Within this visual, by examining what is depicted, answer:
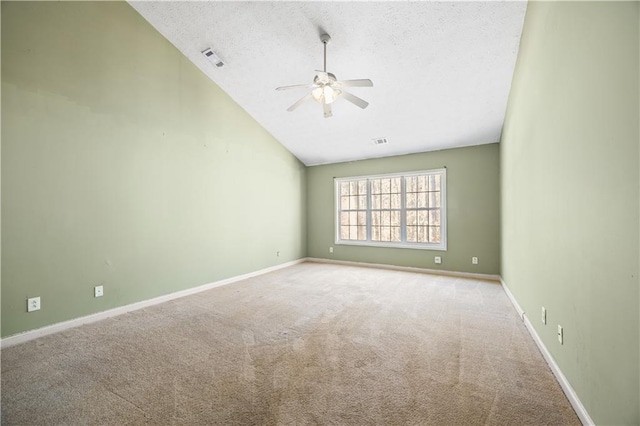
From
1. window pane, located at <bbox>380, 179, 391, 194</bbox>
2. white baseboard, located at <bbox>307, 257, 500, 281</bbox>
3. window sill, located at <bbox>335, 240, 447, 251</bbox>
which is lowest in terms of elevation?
Result: white baseboard, located at <bbox>307, 257, 500, 281</bbox>

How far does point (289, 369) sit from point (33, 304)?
2.51m

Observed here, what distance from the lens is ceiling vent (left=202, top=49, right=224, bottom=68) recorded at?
3.68 meters

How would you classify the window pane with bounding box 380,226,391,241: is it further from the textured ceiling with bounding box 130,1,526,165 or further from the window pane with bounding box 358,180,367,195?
the textured ceiling with bounding box 130,1,526,165

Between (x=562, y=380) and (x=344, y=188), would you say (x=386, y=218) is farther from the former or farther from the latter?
(x=562, y=380)

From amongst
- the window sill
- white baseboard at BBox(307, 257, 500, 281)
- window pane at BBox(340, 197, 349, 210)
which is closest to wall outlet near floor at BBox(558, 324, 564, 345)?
white baseboard at BBox(307, 257, 500, 281)

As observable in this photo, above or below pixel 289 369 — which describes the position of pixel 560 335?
above

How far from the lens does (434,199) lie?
5379 mm

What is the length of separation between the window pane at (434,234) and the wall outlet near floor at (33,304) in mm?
5699

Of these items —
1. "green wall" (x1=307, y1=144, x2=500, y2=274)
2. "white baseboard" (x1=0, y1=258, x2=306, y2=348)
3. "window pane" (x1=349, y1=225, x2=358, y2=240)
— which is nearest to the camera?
"white baseboard" (x1=0, y1=258, x2=306, y2=348)

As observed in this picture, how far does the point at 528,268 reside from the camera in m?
2.61

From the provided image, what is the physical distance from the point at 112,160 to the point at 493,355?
4.24 meters

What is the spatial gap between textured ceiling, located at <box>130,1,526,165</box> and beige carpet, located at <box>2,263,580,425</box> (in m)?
2.89

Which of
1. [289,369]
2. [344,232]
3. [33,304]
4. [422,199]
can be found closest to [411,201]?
[422,199]

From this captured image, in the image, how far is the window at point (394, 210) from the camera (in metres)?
5.36
